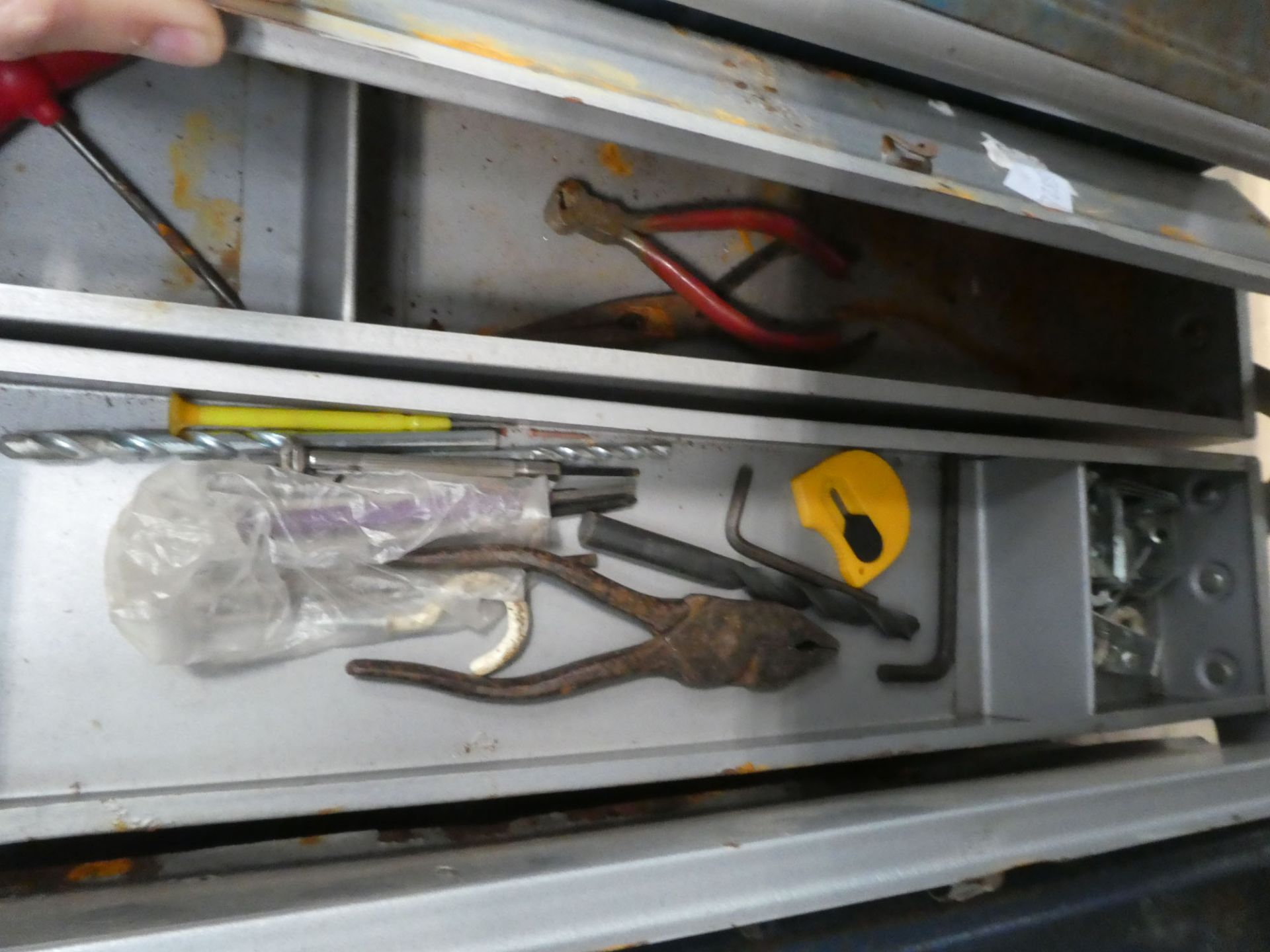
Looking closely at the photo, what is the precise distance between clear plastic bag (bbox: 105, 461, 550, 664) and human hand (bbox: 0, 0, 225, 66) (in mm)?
338

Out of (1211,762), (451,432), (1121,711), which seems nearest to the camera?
(451,432)

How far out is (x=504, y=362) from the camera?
0.64 meters

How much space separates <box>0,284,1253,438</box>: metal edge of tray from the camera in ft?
1.77

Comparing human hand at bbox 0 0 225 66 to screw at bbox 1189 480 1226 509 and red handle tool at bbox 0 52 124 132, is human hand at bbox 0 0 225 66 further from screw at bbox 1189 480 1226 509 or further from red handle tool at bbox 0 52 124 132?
screw at bbox 1189 480 1226 509

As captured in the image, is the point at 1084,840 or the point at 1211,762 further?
the point at 1211,762

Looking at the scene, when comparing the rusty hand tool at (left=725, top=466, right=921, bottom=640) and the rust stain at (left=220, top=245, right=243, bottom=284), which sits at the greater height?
the rust stain at (left=220, top=245, right=243, bottom=284)

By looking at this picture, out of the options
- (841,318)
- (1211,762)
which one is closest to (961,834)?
(1211,762)

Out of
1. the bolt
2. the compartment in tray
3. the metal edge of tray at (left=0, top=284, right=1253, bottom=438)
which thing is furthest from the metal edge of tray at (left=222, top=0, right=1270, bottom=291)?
the bolt

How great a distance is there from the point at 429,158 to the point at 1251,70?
768 millimetres

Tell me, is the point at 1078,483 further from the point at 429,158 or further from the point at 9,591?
the point at 9,591

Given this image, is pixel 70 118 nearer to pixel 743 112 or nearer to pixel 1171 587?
pixel 743 112

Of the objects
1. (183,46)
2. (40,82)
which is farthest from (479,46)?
(40,82)

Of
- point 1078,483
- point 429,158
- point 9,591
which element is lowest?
point 9,591

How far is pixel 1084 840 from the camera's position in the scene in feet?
2.24
